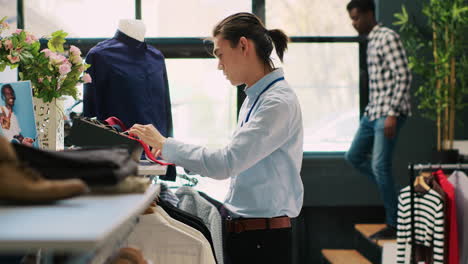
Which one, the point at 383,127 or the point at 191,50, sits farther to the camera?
the point at 191,50

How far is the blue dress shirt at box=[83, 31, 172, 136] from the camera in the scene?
2.71 m

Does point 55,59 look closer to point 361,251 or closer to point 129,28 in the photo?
point 129,28

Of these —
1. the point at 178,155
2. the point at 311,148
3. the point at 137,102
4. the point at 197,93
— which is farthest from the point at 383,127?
the point at 178,155

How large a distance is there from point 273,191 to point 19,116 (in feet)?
2.70

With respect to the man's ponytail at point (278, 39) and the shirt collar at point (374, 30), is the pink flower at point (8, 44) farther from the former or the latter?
the shirt collar at point (374, 30)

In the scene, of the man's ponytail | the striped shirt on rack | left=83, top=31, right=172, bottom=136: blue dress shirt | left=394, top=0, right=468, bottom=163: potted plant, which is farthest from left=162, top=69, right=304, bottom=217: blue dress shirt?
left=394, top=0, right=468, bottom=163: potted plant

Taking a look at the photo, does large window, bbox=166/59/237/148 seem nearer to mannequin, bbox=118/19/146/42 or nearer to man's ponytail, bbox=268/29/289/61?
mannequin, bbox=118/19/146/42

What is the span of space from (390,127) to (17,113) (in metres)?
2.75

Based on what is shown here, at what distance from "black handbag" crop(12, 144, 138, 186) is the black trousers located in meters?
1.02

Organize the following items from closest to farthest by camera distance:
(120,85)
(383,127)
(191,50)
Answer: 1. (120,85)
2. (383,127)
3. (191,50)

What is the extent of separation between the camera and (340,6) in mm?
4664

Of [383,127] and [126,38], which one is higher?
[126,38]

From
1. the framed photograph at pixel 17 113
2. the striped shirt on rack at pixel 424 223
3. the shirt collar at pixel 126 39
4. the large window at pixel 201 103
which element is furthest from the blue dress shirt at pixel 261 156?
the large window at pixel 201 103

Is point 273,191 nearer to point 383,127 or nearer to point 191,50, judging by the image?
point 383,127
